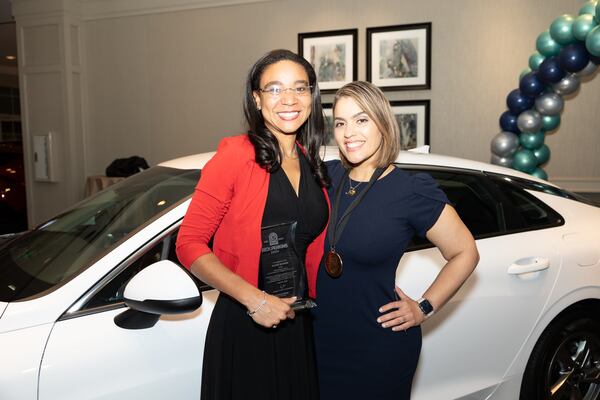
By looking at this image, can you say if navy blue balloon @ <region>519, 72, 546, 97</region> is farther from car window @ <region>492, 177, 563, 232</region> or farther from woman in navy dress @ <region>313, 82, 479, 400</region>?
woman in navy dress @ <region>313, 82, 479, 400</region>

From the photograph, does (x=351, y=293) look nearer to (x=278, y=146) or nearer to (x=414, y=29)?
(x=278, y=146)

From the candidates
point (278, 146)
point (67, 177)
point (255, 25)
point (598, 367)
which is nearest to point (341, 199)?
point (278, 146)

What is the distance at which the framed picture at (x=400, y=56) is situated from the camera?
603cm

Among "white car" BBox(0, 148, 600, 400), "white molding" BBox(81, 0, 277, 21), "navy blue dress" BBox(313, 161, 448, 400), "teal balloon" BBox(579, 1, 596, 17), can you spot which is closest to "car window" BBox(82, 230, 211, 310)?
"white car" BBox(0, 148, 600, 400)

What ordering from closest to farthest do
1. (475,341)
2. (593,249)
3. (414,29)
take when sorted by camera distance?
(475,341) < (593,249) < (414,29)

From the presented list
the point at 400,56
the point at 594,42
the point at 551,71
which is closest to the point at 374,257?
the point at 594,42

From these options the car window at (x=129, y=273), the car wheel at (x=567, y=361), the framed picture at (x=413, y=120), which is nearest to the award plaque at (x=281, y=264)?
the car window at (x=129, y=273)

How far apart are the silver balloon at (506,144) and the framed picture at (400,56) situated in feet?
4.01

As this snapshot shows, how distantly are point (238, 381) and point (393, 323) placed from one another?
0.41 metres

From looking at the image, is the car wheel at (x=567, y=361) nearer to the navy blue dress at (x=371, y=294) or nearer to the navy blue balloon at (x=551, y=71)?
the navy blue dress at (x=371, y=294)

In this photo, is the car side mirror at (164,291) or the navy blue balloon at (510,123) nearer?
the car side mirror at (164,291)

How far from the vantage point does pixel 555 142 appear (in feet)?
18.5

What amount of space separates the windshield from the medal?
58 centimetres

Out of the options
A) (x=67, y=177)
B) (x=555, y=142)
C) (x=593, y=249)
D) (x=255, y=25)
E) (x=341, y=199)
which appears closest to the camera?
(x=341, y=199)
